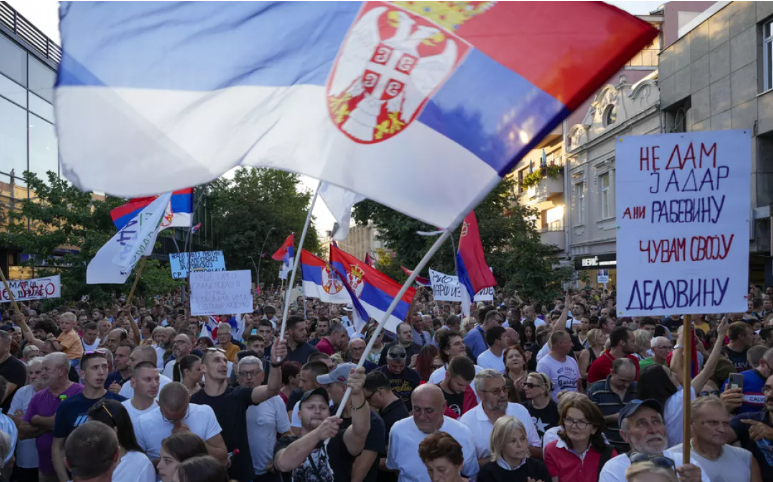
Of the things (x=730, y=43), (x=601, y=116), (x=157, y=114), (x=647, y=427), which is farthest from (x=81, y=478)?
(x=601, y=116)

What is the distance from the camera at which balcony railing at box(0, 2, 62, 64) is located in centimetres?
2650

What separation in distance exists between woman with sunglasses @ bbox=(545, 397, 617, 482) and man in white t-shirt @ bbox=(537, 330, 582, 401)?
2874 millimetres

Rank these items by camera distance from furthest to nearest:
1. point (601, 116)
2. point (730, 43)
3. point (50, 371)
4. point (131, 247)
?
point (601, 116) < point (730, 43) < point (131, 247) < point (50, 371)

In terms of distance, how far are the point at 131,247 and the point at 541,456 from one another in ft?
28.5

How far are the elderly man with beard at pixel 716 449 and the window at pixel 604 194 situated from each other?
107ft

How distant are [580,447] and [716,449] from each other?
0.88 metres

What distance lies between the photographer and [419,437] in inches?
208

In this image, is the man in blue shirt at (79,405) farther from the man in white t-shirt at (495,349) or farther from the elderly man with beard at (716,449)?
the elderly man with beard at (716,449)

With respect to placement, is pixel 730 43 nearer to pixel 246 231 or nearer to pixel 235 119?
pixel 235 119

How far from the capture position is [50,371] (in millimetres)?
6430

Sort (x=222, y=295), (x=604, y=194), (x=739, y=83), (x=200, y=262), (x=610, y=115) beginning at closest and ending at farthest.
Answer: (x=222, y=295), (x=200, y=262), (x=739, y=83), (x=610, y=115), (x=604, y=194)

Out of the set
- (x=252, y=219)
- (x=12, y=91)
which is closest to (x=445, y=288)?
(x=12, y=91)

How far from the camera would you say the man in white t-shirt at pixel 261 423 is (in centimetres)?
618

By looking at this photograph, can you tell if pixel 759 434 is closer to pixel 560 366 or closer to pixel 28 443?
pixel 560 366
